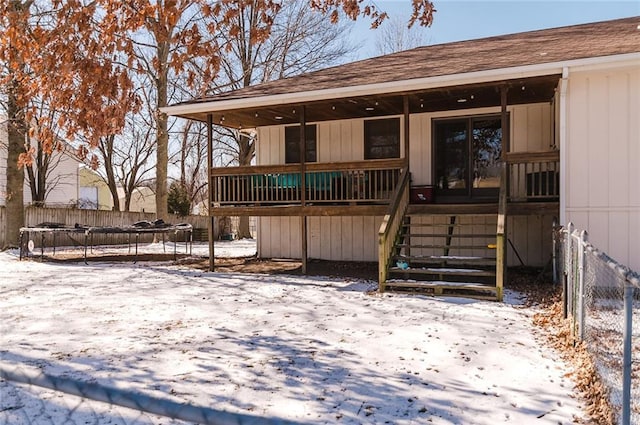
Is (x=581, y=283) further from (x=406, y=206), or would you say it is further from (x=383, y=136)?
(x=383, y=136)

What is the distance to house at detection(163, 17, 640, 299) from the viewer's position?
8.48 meters

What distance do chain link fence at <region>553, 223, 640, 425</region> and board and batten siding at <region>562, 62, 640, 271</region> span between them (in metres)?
1.83

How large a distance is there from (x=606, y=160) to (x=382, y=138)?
485cm

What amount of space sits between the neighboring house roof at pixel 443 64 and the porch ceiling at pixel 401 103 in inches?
11.8

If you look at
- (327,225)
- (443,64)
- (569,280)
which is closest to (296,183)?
(327,225)

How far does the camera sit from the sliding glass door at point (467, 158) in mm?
11141

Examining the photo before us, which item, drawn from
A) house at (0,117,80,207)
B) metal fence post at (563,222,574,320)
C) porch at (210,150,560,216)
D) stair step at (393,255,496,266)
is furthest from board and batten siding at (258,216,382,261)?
house at (0,117,80,207)

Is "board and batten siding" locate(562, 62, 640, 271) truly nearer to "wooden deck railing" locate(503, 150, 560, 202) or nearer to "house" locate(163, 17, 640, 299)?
"house" locate(163, 17, 640, 299)

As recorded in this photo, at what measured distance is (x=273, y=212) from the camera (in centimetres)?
1088

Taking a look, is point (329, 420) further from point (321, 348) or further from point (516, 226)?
point (516, 226)

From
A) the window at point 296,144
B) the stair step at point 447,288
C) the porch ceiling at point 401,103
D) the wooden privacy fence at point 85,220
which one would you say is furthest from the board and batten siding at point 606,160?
the wooden privacy fence at point 85,220

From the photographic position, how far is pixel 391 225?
8.57m

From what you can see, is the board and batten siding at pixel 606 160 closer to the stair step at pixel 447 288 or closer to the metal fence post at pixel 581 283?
the stair step at pixel 447 288

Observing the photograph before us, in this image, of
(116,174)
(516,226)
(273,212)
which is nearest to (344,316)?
(273,212)
